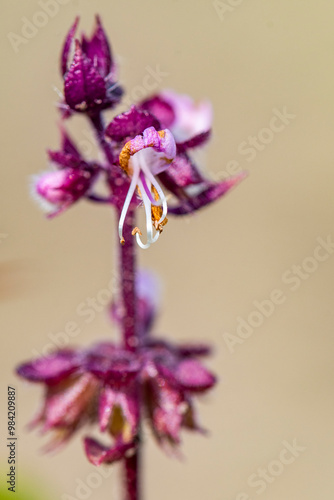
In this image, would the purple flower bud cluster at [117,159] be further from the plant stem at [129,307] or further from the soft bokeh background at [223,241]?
the soft bokeh background at [223,241]

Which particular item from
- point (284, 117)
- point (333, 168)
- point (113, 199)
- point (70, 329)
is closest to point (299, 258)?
point (333, 168)

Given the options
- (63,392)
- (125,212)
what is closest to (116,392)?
(63,392)

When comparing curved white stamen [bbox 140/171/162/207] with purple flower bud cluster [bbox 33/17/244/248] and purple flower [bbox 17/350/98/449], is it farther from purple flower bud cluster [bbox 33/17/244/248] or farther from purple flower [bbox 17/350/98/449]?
purple flower [bbox 17/350/98/449]

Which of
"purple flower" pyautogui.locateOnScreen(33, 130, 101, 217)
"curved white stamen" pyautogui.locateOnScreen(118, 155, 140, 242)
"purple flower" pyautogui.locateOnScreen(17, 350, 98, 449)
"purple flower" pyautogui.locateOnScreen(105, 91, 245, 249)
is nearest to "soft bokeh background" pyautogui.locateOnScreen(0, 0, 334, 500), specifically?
"purple flower" pyautogui.locateOnScreen(17, 350, 98, 449)

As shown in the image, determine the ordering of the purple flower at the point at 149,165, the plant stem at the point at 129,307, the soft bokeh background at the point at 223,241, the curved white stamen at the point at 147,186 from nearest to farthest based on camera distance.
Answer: the purple flower at the point at 149,165, the curved white stamen at the point at 147,186, the plant stem at the point at 129,307, the soft bokeh background at the point at 223,241

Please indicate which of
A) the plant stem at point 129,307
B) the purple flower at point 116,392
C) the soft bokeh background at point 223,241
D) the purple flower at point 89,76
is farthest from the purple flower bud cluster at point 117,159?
the soft bokeh background at point 223,241

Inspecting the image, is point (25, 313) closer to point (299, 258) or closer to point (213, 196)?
point (299, 258)

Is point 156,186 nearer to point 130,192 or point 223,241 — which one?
point 130,192
